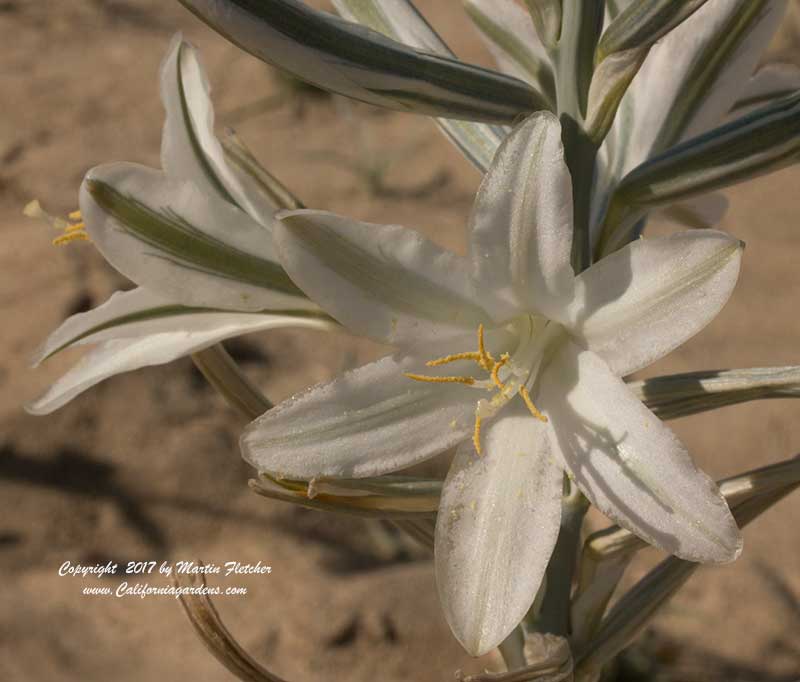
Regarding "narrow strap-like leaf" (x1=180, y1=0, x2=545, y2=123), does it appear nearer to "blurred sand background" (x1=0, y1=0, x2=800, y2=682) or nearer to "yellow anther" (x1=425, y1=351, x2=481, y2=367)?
"yellow anther" (x1=425, y1=351, x2=481, y2=367)

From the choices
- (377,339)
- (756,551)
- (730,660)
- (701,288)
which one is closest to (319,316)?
(377,339)

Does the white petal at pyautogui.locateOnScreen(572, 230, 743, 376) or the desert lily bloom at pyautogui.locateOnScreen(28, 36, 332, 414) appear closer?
the white petal at pyautogui.locateOnScreen(572, 230, 743, 376)

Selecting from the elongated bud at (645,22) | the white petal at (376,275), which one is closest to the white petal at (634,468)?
the white petal at (376,275)

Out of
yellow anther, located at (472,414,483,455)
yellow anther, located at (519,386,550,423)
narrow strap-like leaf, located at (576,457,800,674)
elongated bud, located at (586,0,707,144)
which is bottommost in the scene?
narrow strap-like leaf, located at (576,457,800,674)

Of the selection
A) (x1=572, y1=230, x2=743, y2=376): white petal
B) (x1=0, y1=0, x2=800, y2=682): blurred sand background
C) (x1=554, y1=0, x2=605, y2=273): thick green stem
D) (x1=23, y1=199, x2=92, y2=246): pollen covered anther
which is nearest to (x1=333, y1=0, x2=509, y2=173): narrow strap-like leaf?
(x1=554, y1=0, x2=605, y2=273): thick green stem

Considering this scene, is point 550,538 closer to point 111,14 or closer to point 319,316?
point 319,316

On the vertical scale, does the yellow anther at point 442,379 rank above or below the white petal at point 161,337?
above

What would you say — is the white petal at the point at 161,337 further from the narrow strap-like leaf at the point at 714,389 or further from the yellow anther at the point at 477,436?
the narrow strap-like leaf at the point at 714,389
